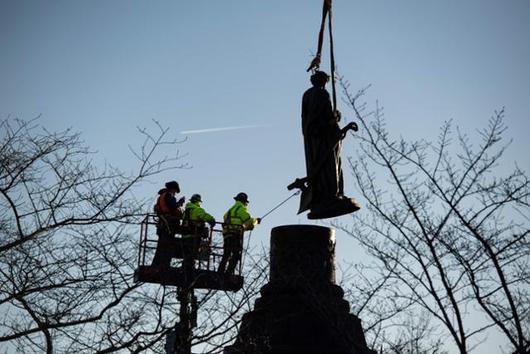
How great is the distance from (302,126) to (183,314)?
374cm

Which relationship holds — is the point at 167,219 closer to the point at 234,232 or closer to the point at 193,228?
the point at 193,228

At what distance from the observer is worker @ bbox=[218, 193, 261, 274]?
1267 centimetres

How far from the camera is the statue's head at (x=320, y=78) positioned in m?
10.5

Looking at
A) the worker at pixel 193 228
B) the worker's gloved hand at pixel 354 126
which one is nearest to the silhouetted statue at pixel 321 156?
the worker's gloved hand at pixel 354 126

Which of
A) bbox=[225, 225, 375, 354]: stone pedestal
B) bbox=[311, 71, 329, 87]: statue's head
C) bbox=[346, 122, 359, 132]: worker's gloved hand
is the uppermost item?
bbox=[311, 71, 329, 87]: statue's head

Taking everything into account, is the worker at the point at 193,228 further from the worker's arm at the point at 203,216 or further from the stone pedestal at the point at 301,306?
the stone pedestal at the point at 301,306

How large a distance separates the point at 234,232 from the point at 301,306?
9.80 ft

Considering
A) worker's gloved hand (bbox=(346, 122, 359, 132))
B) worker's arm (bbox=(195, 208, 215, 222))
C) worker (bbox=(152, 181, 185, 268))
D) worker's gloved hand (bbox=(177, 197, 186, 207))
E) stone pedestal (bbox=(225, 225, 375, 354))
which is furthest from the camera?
worker's arm (bbox=(195, 208, 215, 222))

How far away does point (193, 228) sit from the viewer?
12.9m

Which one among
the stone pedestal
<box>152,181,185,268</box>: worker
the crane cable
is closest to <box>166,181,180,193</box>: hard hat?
<box>152,181,185,268</box>: worker

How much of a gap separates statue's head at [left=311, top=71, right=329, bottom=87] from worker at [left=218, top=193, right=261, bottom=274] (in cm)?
342

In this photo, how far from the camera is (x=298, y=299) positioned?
10242mm

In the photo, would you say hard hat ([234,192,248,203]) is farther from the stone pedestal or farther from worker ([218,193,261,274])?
the stone pedestal

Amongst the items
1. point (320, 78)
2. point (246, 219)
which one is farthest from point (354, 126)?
point (246, 219)
